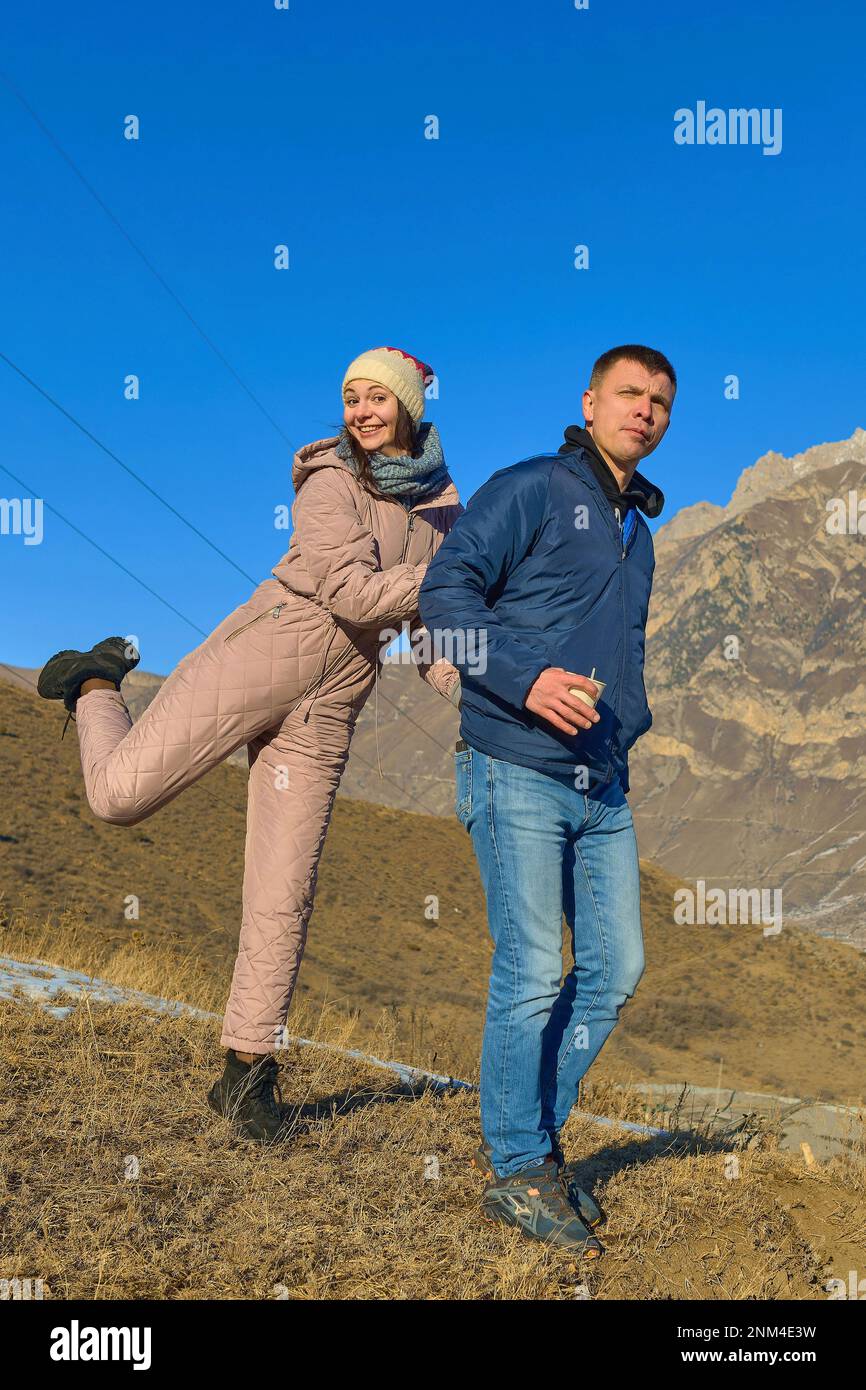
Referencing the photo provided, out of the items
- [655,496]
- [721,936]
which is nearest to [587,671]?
[655,496]

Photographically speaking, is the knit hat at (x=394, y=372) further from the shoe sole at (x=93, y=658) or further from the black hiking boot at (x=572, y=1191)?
the black hiking boot at (x=572, y=1191)

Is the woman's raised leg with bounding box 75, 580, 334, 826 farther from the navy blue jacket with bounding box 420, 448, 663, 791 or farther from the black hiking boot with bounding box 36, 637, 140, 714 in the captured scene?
the navy blue jacket with bounding box 420, 448, 663, 791

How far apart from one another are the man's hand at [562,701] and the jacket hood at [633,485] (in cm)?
87

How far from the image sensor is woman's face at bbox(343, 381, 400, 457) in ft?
13.7

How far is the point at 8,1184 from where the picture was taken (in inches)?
136

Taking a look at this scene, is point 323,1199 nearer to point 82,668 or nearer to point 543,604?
point 543,604

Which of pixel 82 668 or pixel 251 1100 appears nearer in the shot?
pixel 251 1100

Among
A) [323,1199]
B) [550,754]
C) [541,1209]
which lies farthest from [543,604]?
[323,1199]

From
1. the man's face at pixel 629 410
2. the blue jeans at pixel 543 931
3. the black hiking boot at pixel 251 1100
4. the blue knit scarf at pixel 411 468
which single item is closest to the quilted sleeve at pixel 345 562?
the blue knit scarf at pixel 411 468

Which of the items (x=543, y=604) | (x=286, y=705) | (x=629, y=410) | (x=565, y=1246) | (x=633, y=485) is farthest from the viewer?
(x=286, y=705)

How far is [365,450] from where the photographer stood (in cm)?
423

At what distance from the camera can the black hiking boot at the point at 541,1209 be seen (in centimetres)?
344

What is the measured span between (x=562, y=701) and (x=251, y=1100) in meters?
2.00
